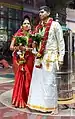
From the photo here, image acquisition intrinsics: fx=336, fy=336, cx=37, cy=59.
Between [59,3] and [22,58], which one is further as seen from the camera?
[59,3]

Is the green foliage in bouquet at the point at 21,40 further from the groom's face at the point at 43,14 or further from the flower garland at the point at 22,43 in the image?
the groom's face at the point at 43,14

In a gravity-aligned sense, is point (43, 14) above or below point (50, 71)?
above

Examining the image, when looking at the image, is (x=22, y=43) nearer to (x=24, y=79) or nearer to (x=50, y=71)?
(x=24, y=79)

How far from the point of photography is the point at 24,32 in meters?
7.14

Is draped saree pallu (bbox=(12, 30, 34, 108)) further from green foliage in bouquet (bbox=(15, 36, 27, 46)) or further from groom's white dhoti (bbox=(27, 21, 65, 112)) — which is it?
groom's white dhoti (bbox=(27, 21, 65, 112))

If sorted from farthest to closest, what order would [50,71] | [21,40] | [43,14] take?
[21,40] → [43,14] → [50,71]

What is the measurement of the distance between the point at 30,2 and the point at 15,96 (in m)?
19.6

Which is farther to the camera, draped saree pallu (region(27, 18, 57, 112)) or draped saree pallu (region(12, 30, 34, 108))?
draped saree pallu (region(12, 30, 34, 108))

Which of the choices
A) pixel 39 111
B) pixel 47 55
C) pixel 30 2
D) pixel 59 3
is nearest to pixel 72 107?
pixel 39 111

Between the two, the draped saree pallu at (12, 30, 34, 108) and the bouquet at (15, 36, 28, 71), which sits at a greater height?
the bouquet at (15, 36, 28, 71)

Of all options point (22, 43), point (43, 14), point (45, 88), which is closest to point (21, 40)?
point (22, 43)

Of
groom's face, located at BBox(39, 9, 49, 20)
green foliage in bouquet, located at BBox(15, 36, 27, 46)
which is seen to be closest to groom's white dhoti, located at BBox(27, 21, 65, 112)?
groom's face, located at BBox(39, 9, 49, 20)

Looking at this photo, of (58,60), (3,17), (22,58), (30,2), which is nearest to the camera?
(58,60)

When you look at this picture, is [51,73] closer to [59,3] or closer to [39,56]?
[39,56]
